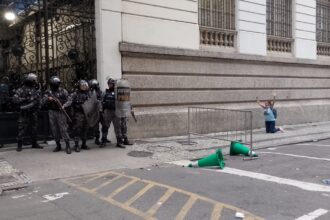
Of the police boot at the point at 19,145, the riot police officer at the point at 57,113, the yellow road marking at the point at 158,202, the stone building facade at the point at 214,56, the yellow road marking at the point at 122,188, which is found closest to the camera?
the yellow road marking at the point at 158,202

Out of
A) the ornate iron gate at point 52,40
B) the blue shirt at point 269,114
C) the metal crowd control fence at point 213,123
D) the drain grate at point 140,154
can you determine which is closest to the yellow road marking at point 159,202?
the drain grate at point 140,154

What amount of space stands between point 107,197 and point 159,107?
659 centimetres

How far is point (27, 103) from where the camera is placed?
31.9 ft

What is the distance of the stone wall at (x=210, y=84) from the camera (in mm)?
12117

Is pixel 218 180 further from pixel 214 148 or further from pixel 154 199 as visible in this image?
pixel 214 148

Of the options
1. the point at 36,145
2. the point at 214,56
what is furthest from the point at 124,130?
the point at 214,56

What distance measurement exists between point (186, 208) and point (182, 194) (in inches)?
28.5

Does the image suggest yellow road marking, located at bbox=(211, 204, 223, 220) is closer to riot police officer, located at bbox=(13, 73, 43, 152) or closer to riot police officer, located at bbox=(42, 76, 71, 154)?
riot police officer, located at bbox=(42, 76, 71, 154)

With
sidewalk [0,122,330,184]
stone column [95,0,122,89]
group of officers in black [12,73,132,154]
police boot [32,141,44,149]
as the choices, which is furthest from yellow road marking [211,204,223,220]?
stone column [95,0,122,89]

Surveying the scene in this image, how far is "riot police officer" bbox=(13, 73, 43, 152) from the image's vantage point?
968cm

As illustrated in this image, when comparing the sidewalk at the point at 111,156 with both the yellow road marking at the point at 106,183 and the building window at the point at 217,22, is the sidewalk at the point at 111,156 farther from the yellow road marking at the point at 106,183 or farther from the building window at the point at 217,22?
the building window at the point at 217,22

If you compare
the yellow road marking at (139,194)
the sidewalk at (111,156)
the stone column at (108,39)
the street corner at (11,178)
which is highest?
the stone column at (108,39)

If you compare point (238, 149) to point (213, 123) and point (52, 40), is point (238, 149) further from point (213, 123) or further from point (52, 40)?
point (52, 40)

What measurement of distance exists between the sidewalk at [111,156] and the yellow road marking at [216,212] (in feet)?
10.6
